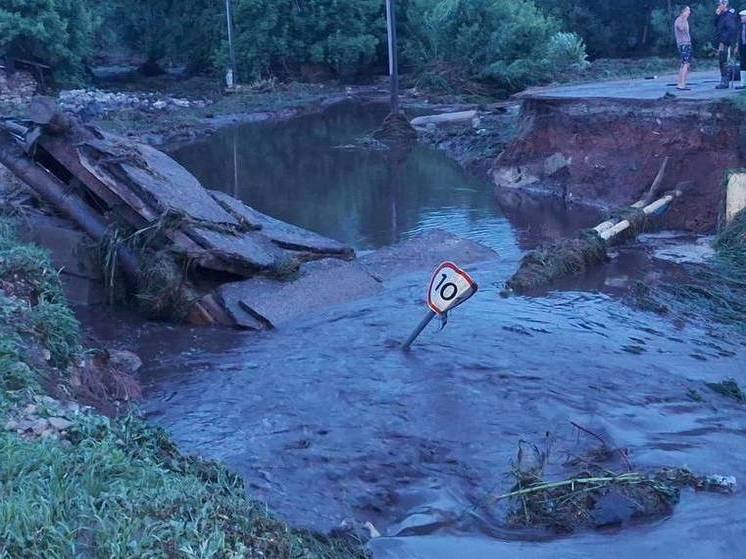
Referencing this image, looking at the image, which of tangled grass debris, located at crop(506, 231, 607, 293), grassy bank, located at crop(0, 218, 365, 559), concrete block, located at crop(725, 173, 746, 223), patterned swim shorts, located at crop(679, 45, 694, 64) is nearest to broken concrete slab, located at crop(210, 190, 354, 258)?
tangled grass debris, located at crop(506, 231, 607, 293)

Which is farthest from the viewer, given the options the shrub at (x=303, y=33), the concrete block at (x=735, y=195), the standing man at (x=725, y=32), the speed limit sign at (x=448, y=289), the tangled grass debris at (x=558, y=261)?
the shrub at (x=303, y=33)

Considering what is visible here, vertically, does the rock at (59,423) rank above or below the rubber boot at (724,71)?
below

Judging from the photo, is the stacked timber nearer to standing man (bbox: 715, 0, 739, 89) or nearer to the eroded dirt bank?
the eroded dirt bank

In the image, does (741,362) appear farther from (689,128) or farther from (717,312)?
(689,128)

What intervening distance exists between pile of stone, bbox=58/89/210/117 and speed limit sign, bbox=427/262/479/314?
825 inches

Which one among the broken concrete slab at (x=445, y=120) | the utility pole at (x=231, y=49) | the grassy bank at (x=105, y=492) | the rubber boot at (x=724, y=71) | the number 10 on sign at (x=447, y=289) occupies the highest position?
the utility pole at (x=231, y=49)

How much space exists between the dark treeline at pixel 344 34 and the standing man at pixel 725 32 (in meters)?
16.9

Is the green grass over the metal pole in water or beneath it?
over

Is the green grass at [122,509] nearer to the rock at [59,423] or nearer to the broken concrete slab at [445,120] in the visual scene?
the rock at [59,423]

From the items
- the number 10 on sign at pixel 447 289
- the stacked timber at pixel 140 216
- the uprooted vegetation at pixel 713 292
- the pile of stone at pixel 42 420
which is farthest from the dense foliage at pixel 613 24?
the pile of stone at pixel 42 420

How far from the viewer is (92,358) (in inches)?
287

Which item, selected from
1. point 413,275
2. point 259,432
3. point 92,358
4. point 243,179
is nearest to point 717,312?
point 413,275

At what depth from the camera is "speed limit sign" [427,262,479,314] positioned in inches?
279

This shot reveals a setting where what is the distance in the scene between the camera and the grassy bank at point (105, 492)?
12.6 ft
